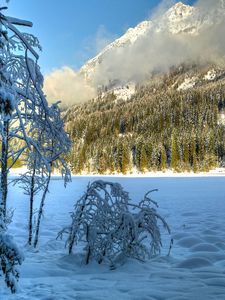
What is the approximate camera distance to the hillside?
119 metres

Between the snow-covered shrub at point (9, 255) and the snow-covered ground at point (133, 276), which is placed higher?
the snow-covered shrub at point (9, 255)

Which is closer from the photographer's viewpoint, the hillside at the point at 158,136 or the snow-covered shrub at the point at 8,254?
the snow-covered shrub at the point at 8,254

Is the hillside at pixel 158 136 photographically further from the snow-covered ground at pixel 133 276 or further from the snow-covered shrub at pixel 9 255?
the snow-covered shrub at pixel 9 255

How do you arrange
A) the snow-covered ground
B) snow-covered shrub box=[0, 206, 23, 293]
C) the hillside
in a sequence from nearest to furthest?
snow-covered shrub box=[0, 206, 23, 293] < the snow-covered ground < the hillside

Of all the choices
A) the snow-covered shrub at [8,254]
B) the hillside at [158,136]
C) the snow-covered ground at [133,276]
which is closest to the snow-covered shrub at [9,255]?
the snow-covered shrub at [8,254]

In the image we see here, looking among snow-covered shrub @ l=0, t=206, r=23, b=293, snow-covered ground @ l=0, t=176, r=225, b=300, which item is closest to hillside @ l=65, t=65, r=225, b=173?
snow-covered ground @ l=0, t=176, r=225, b=300

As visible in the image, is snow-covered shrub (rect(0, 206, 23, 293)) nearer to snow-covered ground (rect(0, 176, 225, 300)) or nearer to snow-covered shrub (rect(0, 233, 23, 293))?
snow-covered shrub (rect(0, 233, 23, 293))

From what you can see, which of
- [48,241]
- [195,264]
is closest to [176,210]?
[48,241]

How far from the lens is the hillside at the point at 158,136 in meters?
119

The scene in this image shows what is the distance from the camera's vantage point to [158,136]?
14250cm

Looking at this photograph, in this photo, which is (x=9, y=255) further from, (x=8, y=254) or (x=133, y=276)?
(x=133, y=276)

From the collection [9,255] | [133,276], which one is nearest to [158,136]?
[133,276]

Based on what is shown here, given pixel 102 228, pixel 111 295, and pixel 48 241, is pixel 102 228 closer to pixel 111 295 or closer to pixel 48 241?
pixel 111 295

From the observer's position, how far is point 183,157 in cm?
11925
